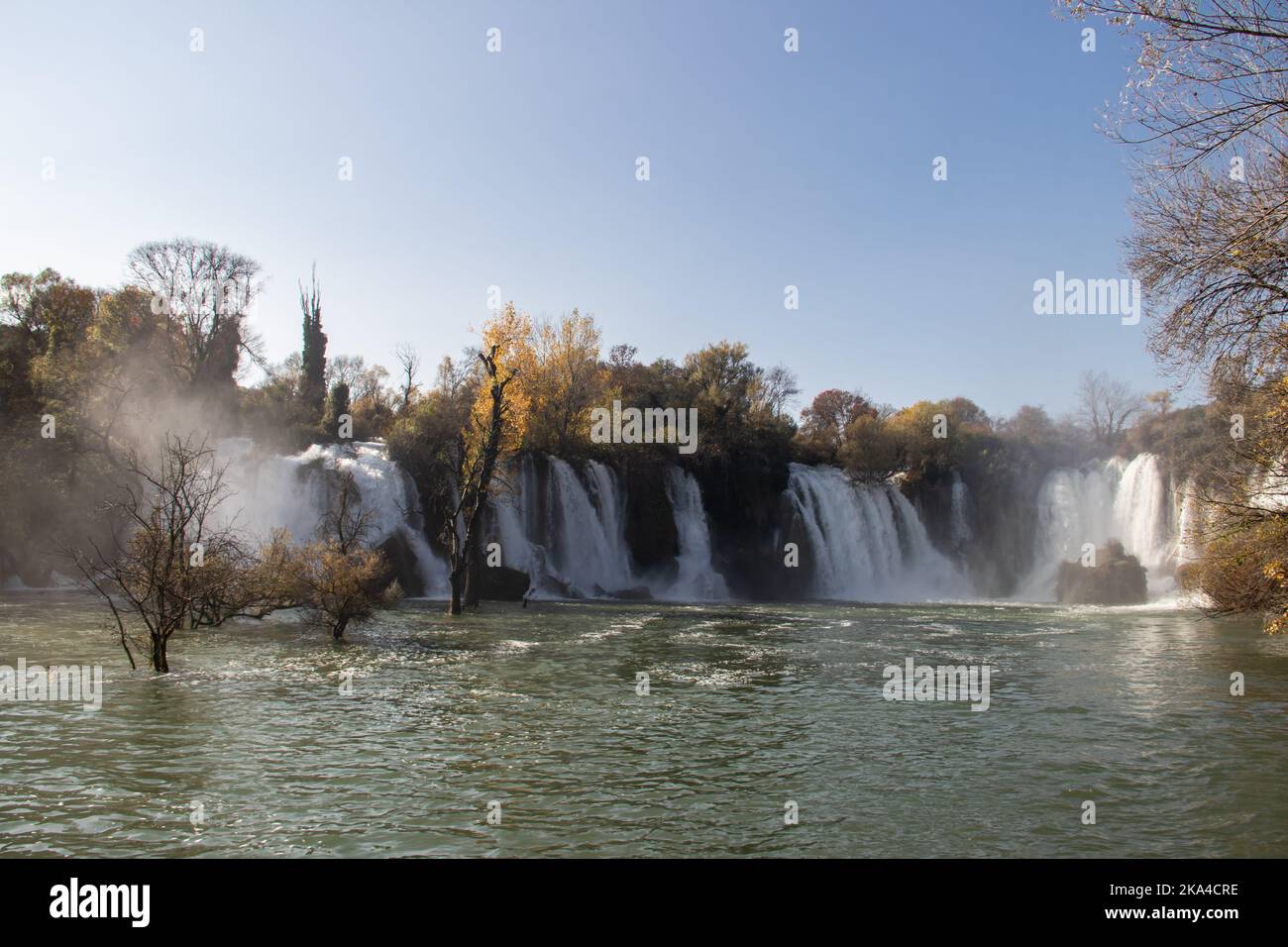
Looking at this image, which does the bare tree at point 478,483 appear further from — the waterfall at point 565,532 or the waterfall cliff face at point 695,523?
the waterfall at point 565,532

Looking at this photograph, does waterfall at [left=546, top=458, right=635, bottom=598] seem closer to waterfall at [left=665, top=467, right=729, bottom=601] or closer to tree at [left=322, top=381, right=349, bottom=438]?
waterfall at [left=665, top=467, right=729, bottom=601]

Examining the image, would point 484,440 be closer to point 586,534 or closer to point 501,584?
point 501,584

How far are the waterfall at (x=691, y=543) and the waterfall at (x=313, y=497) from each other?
12.2 m

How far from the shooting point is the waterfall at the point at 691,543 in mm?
43469

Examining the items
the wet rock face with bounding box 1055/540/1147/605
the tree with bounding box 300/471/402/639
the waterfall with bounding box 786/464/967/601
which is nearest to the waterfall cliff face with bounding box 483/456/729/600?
the waterfall with bounding box 786/464/967/601

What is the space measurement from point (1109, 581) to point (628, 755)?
36414 millimetres

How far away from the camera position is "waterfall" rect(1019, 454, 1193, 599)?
46.3 metres

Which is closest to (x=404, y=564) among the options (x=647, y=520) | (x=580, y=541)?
(x=580, y=541)

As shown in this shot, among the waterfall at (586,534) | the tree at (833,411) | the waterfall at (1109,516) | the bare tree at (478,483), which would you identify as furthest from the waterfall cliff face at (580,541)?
the tree at (833,411)

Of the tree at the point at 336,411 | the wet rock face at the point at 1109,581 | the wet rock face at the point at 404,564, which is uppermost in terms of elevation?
the tree at the point at 336,411

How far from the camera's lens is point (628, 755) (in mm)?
11008

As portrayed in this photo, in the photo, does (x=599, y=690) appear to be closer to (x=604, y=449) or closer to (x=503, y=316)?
(x=503, y=316)

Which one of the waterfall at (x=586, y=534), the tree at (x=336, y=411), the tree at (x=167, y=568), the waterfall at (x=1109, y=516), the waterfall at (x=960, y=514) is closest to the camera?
the tree at (x=167, y=568)
